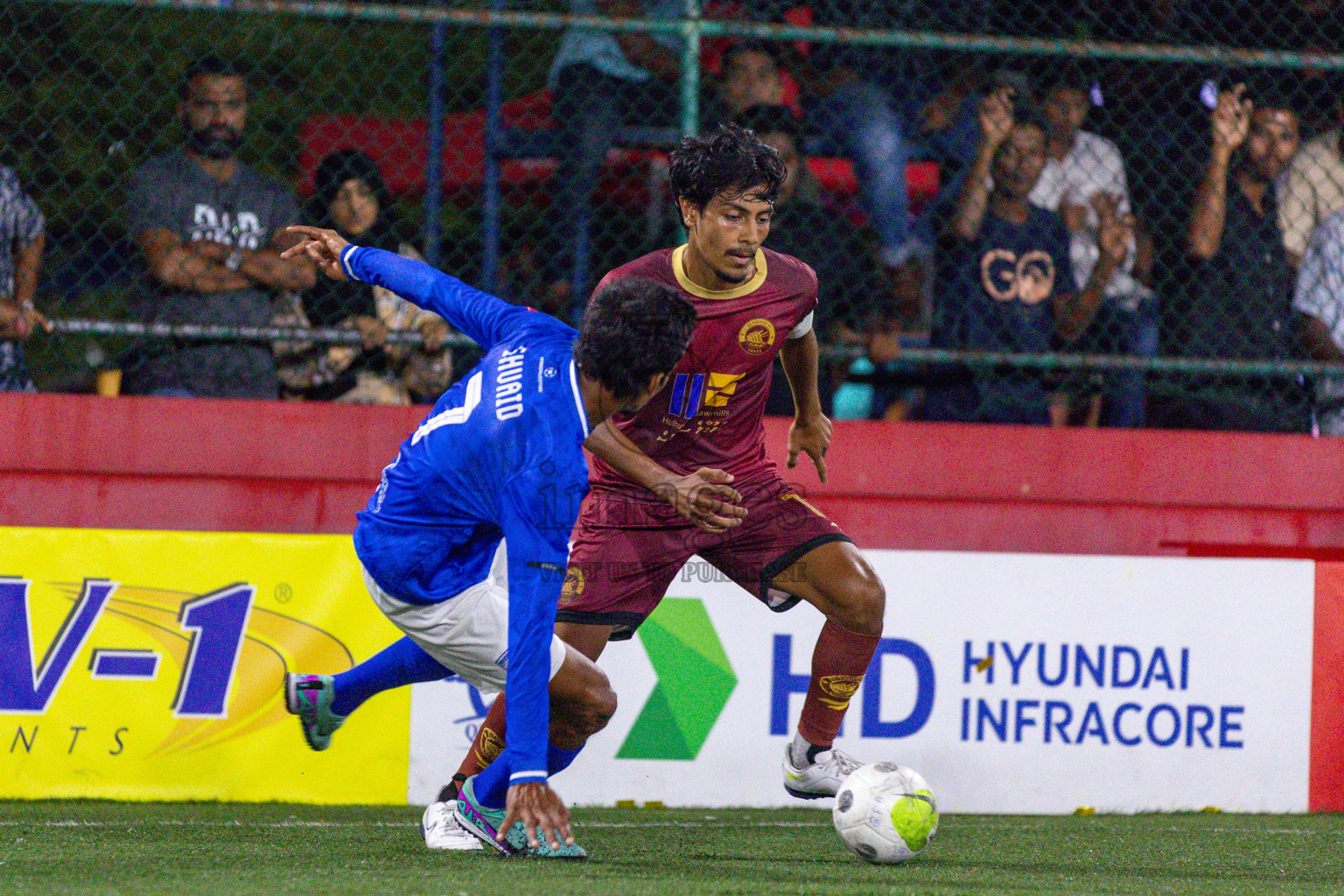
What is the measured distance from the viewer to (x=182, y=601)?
207 inches

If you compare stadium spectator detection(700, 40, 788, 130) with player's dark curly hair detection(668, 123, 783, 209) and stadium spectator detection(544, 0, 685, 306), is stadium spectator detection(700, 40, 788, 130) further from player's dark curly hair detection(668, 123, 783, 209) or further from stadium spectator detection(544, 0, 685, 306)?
player's dark curly hair detection(668, 123, 783, 209)

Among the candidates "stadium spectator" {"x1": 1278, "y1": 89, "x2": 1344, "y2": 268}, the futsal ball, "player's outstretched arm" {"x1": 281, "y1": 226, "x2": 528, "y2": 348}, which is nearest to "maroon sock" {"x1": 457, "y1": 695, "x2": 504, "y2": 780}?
the futsal ball

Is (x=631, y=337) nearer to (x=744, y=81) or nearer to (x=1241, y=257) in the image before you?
(x=744, y=81)

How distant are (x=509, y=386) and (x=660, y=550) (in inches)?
46.1

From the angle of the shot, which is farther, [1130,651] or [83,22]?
[83,22]

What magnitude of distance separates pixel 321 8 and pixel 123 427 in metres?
1.85

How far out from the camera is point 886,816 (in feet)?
12.9

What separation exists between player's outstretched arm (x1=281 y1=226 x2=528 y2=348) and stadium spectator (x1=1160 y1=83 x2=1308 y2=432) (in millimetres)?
3788

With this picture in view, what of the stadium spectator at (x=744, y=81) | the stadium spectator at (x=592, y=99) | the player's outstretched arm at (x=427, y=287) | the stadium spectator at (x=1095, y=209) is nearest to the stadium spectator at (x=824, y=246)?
the stadium spectator at (x=744, y=81)

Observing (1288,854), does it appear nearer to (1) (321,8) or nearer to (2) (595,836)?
(2) (595,836)

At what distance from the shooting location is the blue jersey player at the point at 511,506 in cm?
330

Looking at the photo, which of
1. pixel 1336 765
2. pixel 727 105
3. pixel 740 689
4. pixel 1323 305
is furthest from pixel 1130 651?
pixel 727 105

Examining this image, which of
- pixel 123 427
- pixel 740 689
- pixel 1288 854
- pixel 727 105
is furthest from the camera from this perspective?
pixel 727 105

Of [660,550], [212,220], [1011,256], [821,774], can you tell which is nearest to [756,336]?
[660,550]
